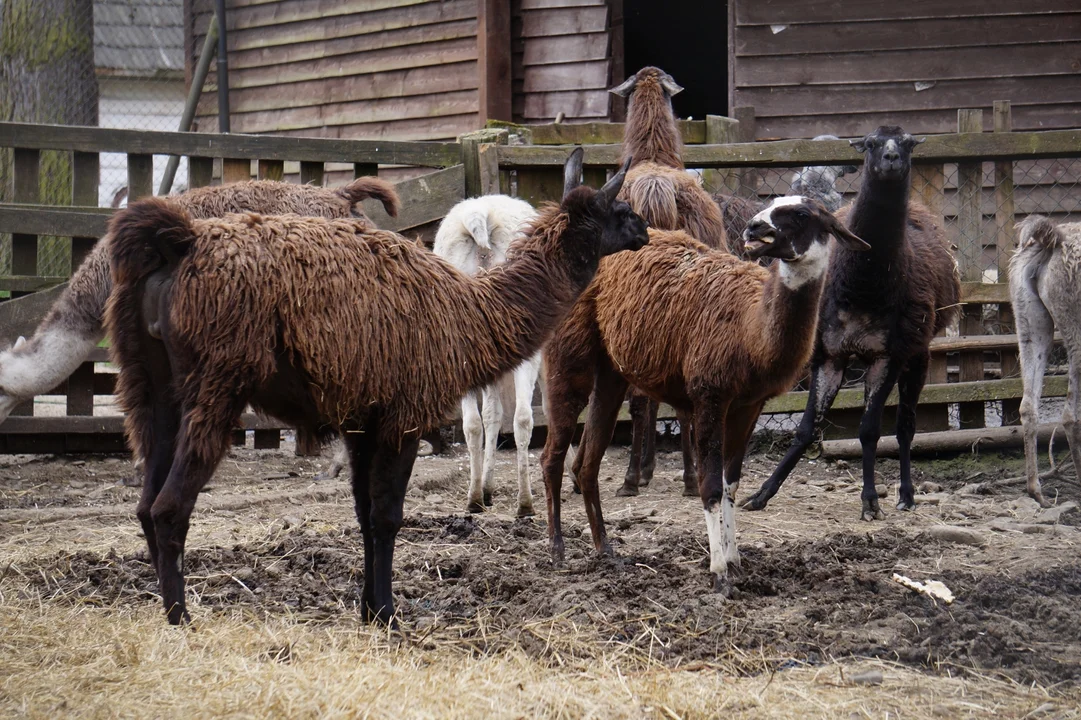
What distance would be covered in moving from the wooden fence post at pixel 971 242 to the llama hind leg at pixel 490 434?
3.60 meters

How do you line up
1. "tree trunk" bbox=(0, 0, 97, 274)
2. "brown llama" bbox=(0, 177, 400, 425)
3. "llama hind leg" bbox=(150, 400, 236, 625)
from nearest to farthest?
"llama hind leg" bbox=(150, 400, 236, 625) → "brown llama" bbox=(0, 177, 400, 425) → "tree trunk" bbox=(0, 0, 97, 274)

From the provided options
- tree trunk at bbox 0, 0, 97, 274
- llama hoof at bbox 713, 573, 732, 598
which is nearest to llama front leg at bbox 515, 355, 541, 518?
llama hoof at bbox 713, 573, 732, 598

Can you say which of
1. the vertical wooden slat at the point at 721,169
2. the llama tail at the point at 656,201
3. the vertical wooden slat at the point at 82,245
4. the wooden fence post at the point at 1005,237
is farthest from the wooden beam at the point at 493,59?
the llama tail at the point at 656,201

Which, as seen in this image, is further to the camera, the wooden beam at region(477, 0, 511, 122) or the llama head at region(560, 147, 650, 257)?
the wooden beam at region(477, 0, 511, 122)

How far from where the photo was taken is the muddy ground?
3.97 m

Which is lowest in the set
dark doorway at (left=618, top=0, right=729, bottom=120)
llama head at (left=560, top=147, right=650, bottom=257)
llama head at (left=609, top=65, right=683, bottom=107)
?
llama head at (left=560, top=147, right=650, bottom=257)

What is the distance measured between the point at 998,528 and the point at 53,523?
16.9 feet

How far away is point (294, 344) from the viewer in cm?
396

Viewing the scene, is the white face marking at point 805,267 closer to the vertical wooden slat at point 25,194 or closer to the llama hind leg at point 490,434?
the llama hind leg at point 490,434

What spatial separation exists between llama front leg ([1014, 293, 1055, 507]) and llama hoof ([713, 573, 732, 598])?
2.87 m

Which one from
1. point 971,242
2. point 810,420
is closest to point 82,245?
point 810,420

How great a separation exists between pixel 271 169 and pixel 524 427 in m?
2.81

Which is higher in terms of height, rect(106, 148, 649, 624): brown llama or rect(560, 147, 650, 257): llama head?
rect(560, 147, 650, 257): llama head

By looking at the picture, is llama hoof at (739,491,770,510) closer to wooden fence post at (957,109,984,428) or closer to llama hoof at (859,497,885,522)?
llama hoof at (859,497,885,522)
